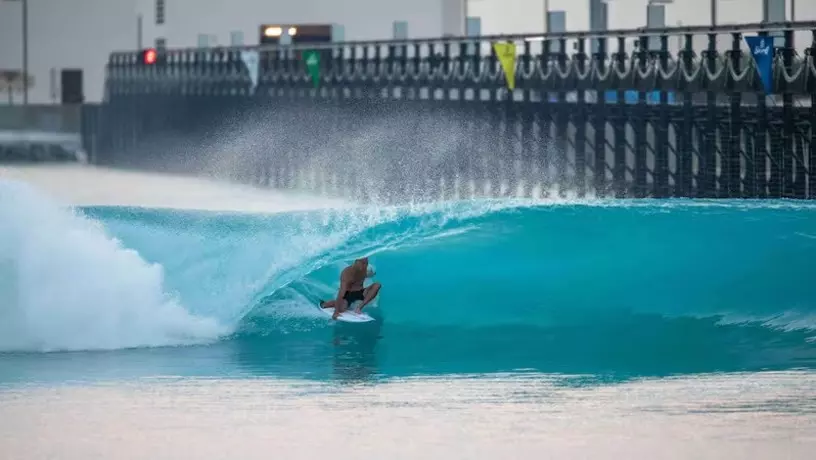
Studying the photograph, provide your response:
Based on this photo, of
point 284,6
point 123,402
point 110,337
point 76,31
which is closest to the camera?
point 123,402

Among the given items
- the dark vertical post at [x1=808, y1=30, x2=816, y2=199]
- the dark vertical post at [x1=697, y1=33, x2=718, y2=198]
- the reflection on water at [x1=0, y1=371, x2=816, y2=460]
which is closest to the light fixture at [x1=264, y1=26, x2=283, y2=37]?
the dark vertical post at [x1=697, y1=33, x2=718, y2=198]

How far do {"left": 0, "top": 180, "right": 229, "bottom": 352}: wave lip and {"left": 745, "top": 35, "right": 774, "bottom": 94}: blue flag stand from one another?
897cm

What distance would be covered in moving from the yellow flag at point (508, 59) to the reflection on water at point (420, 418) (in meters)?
19.4

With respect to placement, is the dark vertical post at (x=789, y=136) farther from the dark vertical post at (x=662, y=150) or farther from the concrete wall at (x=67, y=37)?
the concrete wall at (x=67, y=37)

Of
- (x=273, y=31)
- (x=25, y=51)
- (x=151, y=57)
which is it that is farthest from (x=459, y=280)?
(x=25, y=51)

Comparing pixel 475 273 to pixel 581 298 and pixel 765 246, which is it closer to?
pixel 581 298

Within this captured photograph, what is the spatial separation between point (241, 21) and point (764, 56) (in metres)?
45.0

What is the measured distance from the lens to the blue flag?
25080 millimetres

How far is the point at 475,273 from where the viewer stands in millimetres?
21719

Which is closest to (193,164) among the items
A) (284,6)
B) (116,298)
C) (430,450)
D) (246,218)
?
(284,6)

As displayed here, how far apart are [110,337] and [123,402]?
3.29m

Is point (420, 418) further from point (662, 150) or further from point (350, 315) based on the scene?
point (662, 150)

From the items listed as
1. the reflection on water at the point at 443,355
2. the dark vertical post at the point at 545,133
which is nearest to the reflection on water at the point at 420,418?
the reflection on water at the point at 443,355

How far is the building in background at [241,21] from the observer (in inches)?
1647
